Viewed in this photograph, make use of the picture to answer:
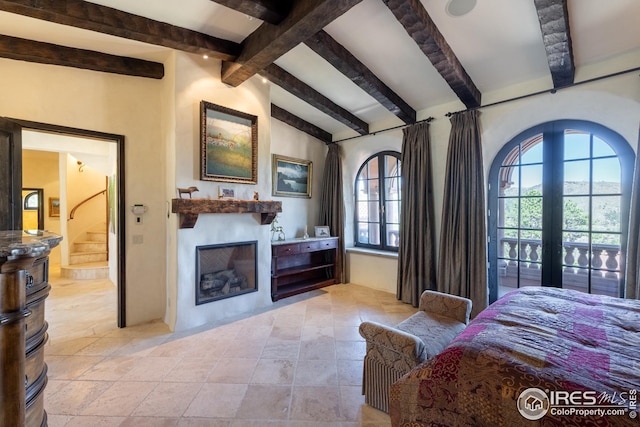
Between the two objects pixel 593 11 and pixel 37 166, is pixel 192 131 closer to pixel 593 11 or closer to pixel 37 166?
pixel 593 11

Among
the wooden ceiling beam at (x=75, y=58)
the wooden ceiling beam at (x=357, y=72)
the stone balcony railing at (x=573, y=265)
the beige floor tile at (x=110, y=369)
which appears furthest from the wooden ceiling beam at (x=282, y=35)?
the stone balcony railing at (x=573, y=265)

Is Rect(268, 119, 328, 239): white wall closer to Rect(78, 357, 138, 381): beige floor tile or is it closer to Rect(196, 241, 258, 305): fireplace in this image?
Rect(196, 241, 258, 305): fireplace

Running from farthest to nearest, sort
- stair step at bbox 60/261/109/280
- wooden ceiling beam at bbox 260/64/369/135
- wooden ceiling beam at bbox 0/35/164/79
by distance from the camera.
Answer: stair step at bbox 60/261/109/280, wooden ceiling beam at bbox 260/64/369/135, wooden ceiling beam at bbox 0/35/164/79

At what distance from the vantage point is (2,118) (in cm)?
249

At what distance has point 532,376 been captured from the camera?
1.03 meters

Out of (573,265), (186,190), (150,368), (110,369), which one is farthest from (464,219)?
(110,369)

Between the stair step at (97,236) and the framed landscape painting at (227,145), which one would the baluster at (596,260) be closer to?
the framed landscape painting at (227,145)

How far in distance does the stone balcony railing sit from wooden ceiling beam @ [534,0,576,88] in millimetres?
1795

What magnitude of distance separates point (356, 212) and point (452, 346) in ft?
13.6

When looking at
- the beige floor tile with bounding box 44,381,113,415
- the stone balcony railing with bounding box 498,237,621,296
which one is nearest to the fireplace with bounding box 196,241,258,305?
the beige floor tile with bounding box 44,381,113,415

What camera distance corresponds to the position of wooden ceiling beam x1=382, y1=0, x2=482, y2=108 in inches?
87.3

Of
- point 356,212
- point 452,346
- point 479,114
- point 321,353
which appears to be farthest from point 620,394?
point 356,212

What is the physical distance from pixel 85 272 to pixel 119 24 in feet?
16.4

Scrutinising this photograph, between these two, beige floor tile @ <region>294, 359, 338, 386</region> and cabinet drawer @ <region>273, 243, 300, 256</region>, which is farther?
cabinet drawer @ <region>273, 243, 300, 256</region>
